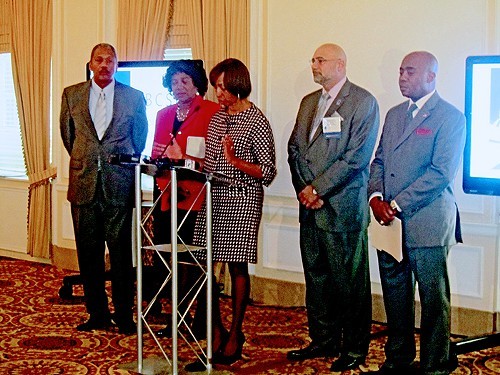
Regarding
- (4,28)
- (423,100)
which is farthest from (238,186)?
(4,28)

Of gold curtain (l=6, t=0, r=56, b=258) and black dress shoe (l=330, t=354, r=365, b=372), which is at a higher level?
gold curtain (l=6, t=0, r=56, b=258)

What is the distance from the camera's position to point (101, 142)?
4957 mm

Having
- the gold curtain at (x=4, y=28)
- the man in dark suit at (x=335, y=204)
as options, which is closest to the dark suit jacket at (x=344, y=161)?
the man in dark suit at (x=335, y=204)

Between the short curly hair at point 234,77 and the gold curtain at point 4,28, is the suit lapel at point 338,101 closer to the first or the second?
the short curly hair at point 234,77

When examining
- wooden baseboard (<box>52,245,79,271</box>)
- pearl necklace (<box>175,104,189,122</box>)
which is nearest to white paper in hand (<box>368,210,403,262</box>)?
pearl necklace (<box>175,104,189,122</box>)

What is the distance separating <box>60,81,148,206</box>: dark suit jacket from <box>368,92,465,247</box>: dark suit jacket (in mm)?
1831

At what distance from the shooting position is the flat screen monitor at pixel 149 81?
19.6 ft

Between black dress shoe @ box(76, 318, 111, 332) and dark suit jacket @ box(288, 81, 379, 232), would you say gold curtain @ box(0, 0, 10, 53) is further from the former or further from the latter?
dark suit jacket @ box(288, 81, 379, 232)

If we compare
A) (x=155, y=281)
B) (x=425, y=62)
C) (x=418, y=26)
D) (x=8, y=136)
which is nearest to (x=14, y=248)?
(x=8, y=136)

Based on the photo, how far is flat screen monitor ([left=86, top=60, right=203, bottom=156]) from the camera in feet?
19.6

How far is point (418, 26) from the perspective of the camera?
5066 millimetres

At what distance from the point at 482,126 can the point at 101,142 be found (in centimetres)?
228

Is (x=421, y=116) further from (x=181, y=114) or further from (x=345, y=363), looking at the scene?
(x=181, y=114)

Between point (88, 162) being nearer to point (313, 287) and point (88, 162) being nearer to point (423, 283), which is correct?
point (313, 287)
